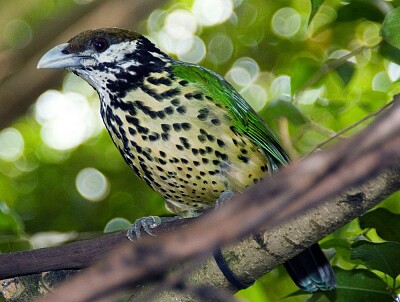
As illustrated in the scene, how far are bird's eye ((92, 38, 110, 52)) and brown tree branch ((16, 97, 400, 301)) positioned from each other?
1.85m

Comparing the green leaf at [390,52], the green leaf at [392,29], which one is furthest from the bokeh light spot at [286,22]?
the green leaf at [392,29]

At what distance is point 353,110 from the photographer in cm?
276

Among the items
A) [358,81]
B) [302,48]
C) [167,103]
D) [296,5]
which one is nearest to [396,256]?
[167,103]

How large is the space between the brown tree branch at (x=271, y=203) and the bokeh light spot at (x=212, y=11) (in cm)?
362

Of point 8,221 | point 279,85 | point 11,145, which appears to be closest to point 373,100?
point 279,85

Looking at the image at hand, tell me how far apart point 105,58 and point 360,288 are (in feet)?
3.61

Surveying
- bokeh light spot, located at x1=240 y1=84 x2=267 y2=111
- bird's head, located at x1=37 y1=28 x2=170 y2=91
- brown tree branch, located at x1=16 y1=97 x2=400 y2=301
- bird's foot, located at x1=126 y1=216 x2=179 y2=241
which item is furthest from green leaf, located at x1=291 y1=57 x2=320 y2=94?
brown tree branch, located at x1=16 y1=97 x2=400 y2=301

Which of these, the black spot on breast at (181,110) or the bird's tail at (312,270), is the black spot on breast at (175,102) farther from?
the bird's tail at (312,270)

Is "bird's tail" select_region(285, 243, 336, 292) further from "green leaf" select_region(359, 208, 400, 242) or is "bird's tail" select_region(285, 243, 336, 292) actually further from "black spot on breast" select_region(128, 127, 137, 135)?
"black spot on breast" select_region(128, 127, 137, 135)

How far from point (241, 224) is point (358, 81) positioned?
10.1 ft

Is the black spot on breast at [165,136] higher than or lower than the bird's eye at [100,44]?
lower

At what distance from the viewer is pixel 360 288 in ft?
5.96

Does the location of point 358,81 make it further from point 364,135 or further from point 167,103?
point 364,135

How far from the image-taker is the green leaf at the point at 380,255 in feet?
5.63
